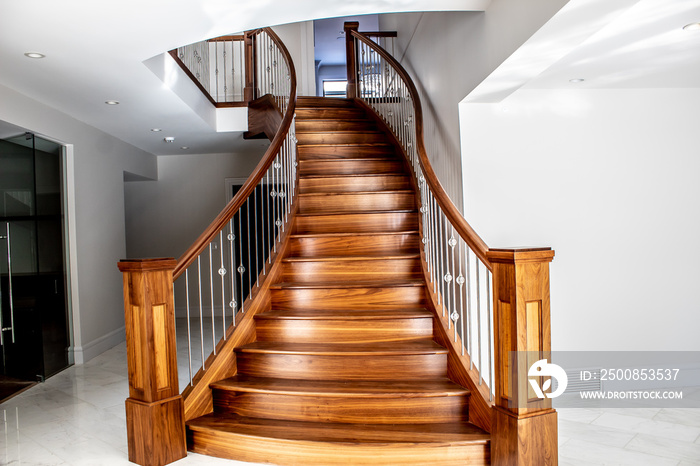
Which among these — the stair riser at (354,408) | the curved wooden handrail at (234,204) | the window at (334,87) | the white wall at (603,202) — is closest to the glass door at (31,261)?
the curved wooden handrail at (234,204)

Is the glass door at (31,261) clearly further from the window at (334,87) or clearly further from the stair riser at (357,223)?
the window at (334,87)

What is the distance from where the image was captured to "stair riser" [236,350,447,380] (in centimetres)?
299

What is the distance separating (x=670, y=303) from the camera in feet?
13.6

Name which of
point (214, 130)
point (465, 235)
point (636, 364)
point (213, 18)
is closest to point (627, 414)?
point (636, 364)

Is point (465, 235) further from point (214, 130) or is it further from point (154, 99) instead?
point (214, 130)

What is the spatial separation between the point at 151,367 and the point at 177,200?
5451mm

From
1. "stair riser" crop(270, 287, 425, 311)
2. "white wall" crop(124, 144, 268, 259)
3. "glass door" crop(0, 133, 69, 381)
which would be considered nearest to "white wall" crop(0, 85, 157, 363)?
"glass door" crop(0, 133, 69, 381)

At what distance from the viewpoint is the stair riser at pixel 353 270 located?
380 centimetres

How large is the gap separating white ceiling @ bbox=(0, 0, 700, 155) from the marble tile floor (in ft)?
7.42

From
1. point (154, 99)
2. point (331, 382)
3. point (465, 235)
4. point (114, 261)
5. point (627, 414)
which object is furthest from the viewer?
point (114, 261)

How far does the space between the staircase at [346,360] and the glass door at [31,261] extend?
2.36m

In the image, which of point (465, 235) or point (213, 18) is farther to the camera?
point (213, 18)

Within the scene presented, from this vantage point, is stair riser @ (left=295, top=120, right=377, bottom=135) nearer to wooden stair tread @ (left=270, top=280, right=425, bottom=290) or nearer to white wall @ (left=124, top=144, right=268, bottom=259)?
white wall @ (left=124, top=144, right=268, bottom=259)

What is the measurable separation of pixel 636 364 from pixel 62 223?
5.35 metres
